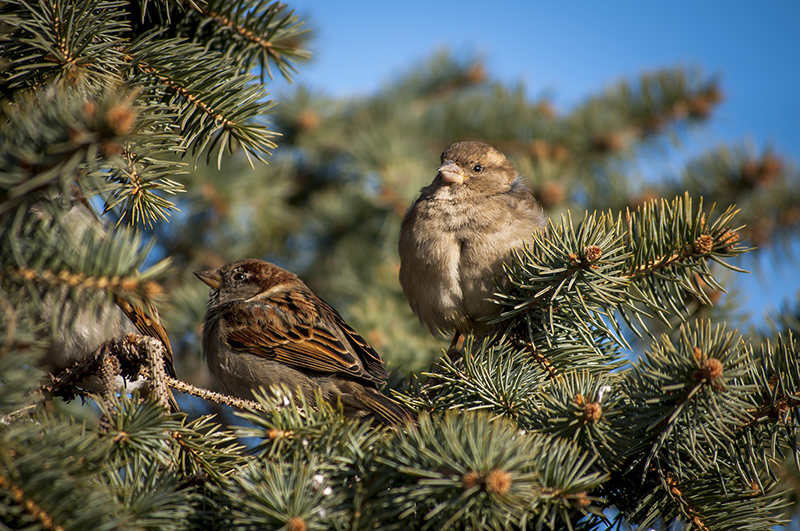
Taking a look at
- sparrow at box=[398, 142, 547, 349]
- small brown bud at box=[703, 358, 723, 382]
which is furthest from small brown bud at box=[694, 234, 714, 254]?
sparrow at box=[398, 142, 547, 349]

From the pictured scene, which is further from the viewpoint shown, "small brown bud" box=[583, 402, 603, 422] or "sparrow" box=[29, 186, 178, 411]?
Answer: "small brown bud" box=[583, 402, 603, 422]

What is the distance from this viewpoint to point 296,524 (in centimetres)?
112

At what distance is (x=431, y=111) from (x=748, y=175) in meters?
2.02

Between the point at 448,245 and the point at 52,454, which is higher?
the point at 448,245

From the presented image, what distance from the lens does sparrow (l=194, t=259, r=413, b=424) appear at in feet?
8.25

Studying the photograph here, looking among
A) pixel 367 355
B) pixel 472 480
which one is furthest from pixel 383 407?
pixel 472 480

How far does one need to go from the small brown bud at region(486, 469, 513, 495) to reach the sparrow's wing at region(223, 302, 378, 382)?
142 centimetres

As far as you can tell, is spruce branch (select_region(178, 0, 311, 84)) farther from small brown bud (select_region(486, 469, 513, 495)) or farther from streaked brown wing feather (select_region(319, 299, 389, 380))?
small brown bud (select_region(486, 469, 513, 495))

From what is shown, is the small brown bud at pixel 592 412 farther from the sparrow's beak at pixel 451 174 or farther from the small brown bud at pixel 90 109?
the sparrow's beak at pixel 451 174

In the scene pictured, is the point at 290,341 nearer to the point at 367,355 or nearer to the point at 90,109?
the point at 367,355

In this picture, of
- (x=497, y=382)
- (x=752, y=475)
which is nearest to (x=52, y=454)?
(x=497, y=382)

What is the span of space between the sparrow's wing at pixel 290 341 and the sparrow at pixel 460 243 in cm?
42

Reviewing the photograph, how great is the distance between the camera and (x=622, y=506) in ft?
4.90

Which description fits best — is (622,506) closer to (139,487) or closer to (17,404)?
(139,487)
